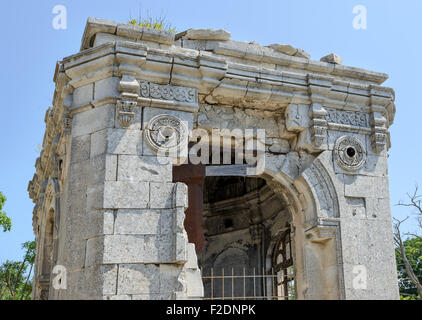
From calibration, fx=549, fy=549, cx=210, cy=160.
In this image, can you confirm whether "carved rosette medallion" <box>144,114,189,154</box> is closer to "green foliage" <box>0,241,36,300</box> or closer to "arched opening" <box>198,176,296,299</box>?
"arched opening" <box>198,176,296,299</box>

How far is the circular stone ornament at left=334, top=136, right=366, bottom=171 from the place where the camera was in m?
7.62

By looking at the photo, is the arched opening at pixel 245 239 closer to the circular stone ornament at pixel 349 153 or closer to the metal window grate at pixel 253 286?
the metal window grate at pixel 253 286

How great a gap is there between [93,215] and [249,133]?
8.30ft

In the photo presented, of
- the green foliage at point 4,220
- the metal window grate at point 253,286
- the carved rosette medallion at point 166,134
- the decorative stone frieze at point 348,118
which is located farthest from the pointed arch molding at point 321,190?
the green foliage at point 4,220

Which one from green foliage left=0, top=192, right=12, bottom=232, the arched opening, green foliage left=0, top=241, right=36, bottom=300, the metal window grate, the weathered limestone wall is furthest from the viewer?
green foliage left=0, top=241, right=36, bottom=300

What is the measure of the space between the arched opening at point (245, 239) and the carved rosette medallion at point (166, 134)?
4.31 m

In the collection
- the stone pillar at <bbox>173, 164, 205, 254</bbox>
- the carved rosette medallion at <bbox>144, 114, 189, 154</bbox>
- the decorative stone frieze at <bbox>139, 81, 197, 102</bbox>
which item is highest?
the decorative stone frieze at <bbox>139, 81, 197, 102</bbox>

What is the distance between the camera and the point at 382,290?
7.19 m

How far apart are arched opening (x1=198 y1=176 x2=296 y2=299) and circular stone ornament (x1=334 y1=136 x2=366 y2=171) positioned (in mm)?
3183

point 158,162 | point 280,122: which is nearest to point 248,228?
point 280,122

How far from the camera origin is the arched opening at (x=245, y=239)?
36.5 feet

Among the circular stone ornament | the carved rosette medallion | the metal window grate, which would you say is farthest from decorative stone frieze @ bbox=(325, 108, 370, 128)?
the metal window grate

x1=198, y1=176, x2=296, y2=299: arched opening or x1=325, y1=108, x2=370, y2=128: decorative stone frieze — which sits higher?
x1=325, y1=108, x2=370, y2=128: decorative stone frieze

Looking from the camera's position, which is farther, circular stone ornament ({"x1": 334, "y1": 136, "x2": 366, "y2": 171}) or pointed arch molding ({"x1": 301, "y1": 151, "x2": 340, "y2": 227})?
circular stone ornament ({"x1": 334, "y1": 136, "x2": 366, "y2": 171})
